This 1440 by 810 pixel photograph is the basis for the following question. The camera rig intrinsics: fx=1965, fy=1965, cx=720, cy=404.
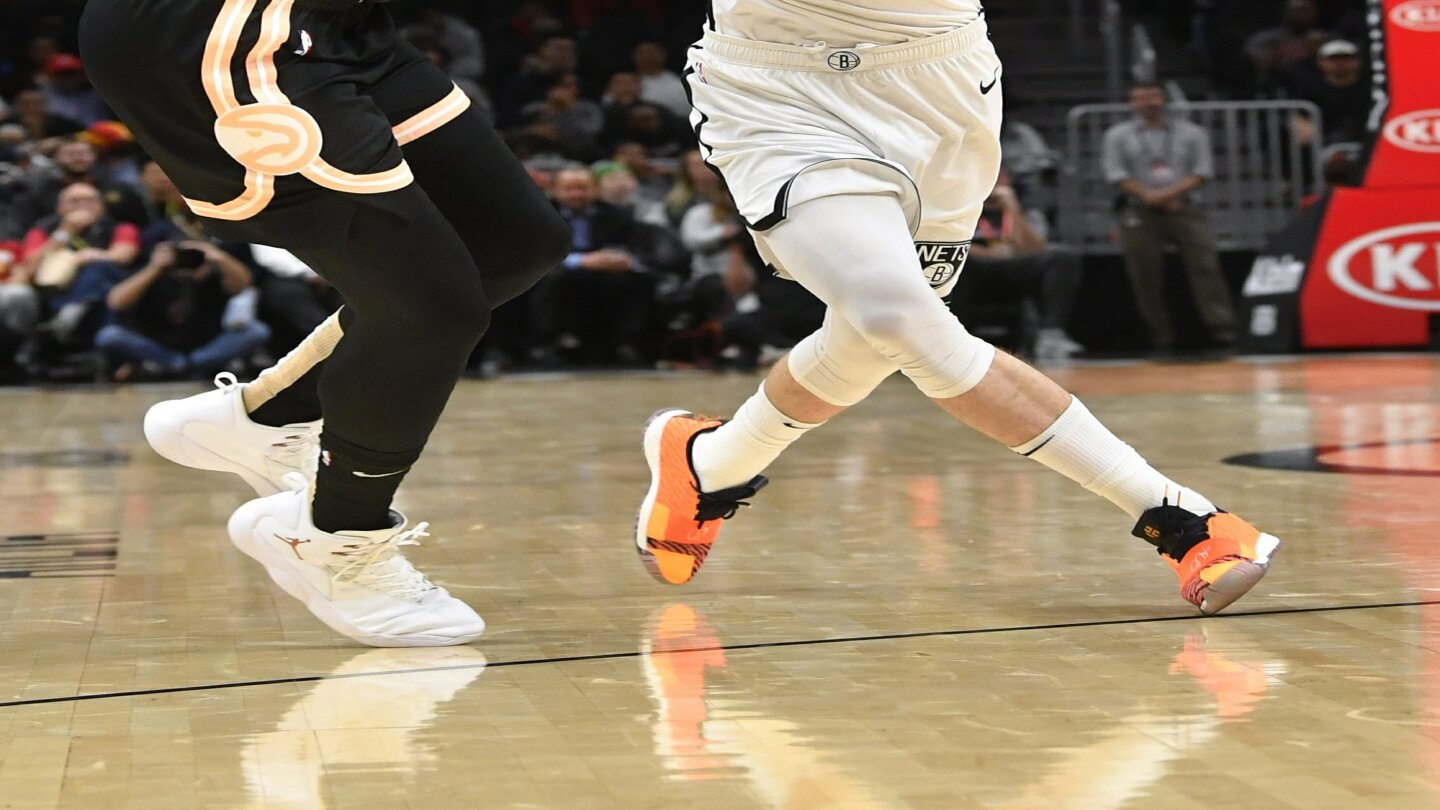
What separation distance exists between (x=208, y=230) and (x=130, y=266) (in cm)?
739

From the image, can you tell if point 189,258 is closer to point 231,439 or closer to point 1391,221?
point 1391,221

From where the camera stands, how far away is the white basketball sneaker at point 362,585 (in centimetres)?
308

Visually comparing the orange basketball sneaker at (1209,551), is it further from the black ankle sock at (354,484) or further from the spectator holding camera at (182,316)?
the spectator holding camera at (182,316)

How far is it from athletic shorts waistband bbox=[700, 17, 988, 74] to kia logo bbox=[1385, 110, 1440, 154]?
6.93 meters

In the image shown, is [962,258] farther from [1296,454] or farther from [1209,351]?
[1209,351]

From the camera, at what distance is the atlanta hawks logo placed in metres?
2.84

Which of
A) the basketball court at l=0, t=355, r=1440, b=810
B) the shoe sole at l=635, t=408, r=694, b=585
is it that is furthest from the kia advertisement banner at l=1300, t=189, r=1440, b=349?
the shoe sole at l=635, t=408, r=694, b=585

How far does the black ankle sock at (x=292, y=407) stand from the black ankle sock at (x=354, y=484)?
17.9 inches

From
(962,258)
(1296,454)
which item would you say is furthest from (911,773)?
(1296,454)

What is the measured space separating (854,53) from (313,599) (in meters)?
1.25

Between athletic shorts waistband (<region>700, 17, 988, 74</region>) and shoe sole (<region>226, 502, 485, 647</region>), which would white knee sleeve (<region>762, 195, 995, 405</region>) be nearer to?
athletic shorts waistband (<region>700, 17, 988, 74</region>)

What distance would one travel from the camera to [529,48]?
1384 centimetres

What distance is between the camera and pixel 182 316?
10125mm

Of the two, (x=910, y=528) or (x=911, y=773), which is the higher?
(x=911, y=773)
